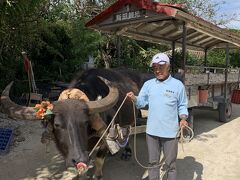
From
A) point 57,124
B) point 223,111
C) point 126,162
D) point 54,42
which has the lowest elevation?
point 126,162

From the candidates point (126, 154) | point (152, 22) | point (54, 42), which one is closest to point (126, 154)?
point (126, 154)

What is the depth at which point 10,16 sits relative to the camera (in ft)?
23.0

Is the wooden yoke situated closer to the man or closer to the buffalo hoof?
the man

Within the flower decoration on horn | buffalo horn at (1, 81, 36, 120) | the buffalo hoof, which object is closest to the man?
the flower decoration on horn

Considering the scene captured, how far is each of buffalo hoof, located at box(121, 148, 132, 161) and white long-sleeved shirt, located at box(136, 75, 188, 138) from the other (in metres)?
2.00

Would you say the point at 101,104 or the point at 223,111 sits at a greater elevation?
the point at 101,104

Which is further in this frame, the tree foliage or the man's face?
the tree foliage

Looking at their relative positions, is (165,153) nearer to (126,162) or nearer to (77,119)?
(77,119)

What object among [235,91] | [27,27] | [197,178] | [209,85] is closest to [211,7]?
[235,91]

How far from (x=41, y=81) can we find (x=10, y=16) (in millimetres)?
3346

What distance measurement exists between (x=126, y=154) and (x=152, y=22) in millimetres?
2690

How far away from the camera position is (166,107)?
12.5 feet

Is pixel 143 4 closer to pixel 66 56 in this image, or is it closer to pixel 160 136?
pixel 160 136

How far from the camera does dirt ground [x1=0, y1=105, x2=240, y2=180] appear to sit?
5.04 m
